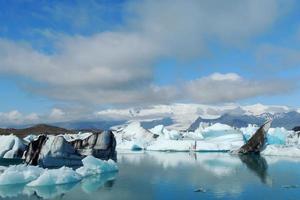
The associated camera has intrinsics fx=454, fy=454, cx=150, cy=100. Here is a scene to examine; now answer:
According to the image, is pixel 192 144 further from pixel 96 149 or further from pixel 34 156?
pixel 34 156

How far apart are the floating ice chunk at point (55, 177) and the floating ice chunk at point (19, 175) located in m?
0.85

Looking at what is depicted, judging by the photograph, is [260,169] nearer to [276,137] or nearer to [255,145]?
[255,145]

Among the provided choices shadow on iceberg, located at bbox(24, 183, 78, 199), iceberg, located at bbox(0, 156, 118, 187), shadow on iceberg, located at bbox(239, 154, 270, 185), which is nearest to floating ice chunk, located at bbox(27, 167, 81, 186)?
iceberg, located at bbox(0, 156, 118, 187)

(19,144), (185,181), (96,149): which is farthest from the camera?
(19,144)

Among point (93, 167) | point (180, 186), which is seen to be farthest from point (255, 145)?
point (180, 186)

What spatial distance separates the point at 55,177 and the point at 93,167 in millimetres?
4244

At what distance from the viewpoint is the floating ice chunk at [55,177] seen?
1947 centimetres

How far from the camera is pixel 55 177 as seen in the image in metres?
20.0

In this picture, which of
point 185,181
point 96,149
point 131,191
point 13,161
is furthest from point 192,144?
point 131,191

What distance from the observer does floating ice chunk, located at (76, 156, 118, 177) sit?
2316 centimetres

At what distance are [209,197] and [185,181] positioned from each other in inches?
182

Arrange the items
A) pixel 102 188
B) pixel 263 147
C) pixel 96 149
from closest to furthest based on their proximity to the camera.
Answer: pixel 102 188 → pixel 96 149 → pixel 263 147

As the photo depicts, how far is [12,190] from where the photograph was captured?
18.8m

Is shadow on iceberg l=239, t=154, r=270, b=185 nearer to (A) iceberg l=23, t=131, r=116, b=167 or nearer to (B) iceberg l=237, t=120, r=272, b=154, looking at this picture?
(B) iceberg l=237, t=120, r=272, b=154
